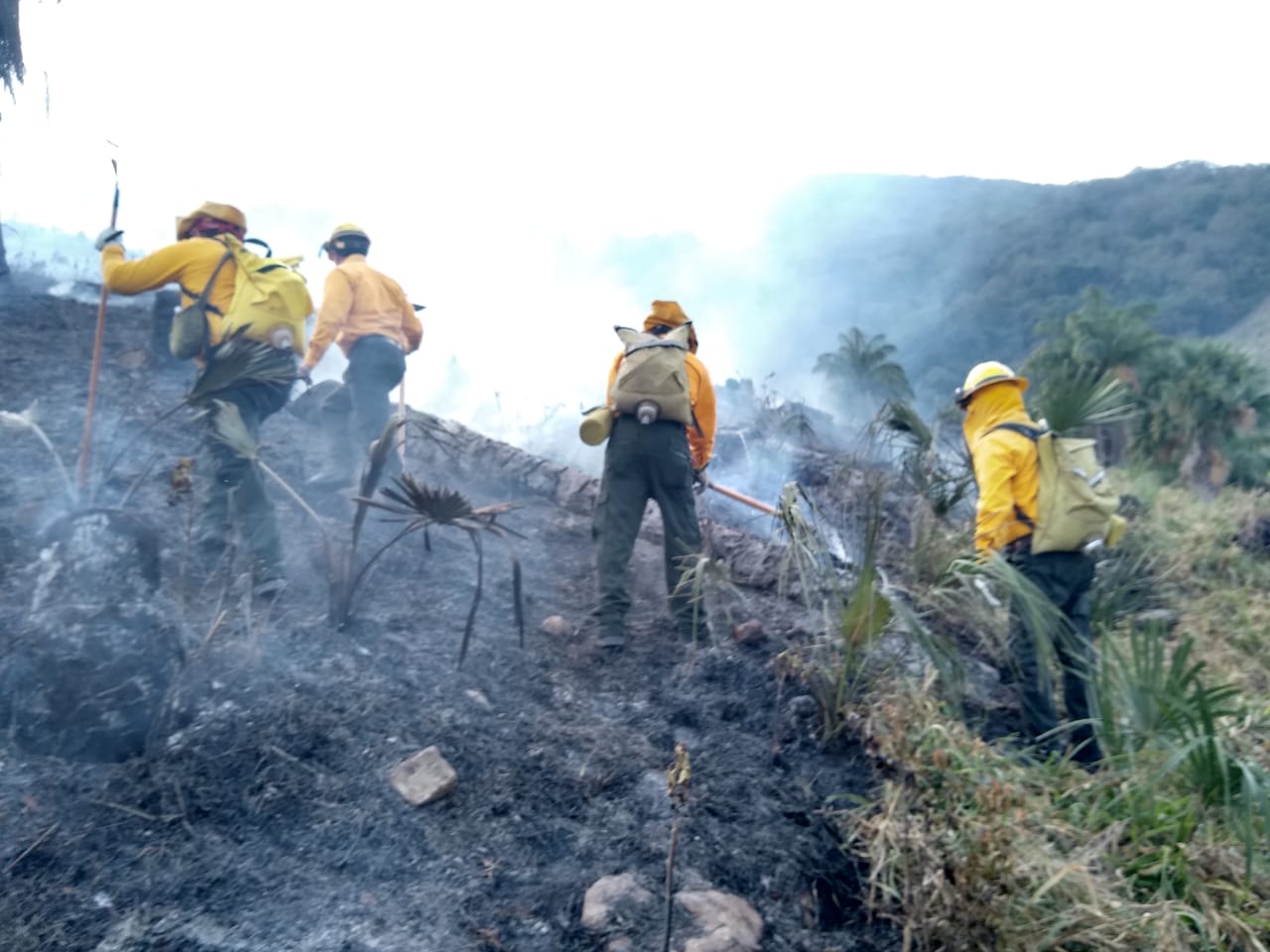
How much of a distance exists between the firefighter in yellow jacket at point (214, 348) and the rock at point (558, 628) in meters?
1.23

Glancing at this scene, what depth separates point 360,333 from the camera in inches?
213

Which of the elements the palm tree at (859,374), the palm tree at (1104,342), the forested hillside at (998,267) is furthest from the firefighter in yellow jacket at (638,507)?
the forested hillside at (998,267)

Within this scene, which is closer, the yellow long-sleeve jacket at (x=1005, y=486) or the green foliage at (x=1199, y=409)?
the yellow long-sleeve jacket at (x=1005, y=486)

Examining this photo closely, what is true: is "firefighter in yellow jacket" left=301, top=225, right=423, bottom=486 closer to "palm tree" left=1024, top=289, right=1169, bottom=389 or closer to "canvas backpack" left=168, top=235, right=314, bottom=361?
"canvas backpack" left=168, top=235, right=314, bottom=361

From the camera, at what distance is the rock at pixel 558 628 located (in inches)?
174

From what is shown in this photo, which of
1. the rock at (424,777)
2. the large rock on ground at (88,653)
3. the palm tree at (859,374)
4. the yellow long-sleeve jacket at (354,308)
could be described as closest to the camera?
the large rock on ground at (88,653)

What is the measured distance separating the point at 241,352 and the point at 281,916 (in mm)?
2226

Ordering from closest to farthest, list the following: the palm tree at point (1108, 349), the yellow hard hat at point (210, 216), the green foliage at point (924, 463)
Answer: the yellow hard hat at point (210, 216) < the green foliage at point (924, 463) < the palm tree at point (1108, 349)

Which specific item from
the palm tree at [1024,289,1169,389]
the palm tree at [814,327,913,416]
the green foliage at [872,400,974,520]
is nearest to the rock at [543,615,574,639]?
the green foliage at [872,400,974,520]

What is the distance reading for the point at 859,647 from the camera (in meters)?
3.42

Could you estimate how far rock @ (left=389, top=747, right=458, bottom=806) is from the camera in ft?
9.55

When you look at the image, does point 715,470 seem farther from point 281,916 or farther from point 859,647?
point 281,916

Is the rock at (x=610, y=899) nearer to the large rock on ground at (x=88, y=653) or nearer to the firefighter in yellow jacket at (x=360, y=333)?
the large rock on ground at (x=88, y=653)

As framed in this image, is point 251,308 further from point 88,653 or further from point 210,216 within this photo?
point 88,653
